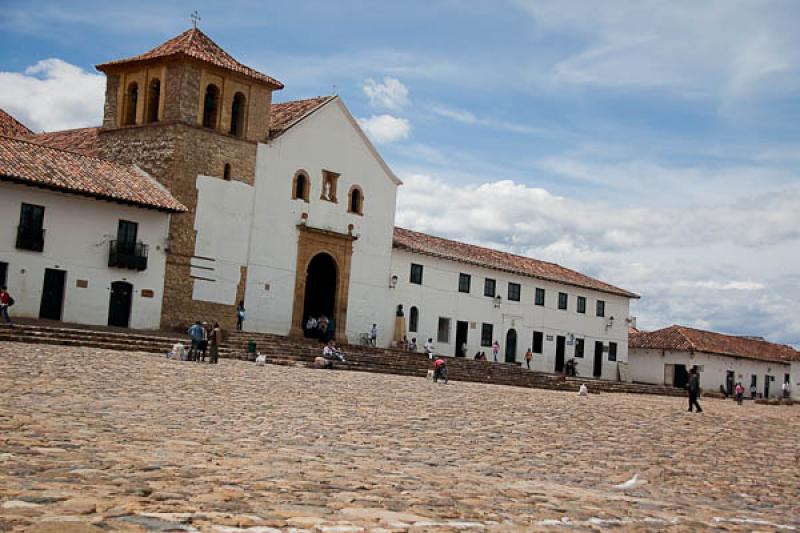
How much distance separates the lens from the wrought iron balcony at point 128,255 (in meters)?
30.9

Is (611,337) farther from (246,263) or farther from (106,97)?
(106,97)

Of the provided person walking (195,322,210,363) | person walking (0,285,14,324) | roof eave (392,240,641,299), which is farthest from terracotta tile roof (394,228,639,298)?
person walking (0,285,14,324)

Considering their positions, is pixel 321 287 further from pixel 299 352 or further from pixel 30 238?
pixel 30 238

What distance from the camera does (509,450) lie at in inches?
454

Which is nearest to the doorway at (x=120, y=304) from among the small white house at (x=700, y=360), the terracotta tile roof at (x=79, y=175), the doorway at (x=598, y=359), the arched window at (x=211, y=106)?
the terracotta tile roof at (x=79, y=175)

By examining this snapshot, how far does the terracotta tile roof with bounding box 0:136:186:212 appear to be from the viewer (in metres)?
28.9

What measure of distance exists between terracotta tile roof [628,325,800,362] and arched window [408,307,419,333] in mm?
21218

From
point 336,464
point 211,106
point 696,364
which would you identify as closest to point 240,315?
point 211,106

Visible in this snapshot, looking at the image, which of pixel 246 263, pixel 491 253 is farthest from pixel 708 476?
pixel 491 253

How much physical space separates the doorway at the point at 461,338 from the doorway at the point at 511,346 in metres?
3.11

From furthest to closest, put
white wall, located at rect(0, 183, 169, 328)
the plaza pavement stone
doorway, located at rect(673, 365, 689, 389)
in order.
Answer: doorway, located at rect(673, 365, 689, 389)
white wall, located at rect(0, 183, 169, 328)
the plaza pavement stone

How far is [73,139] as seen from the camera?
1517 inches

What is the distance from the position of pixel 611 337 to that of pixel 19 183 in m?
34.5

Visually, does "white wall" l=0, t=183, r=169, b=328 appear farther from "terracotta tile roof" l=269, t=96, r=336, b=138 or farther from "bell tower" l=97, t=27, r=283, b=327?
"terracotta tile roof" l=269, t=96, r=336, b=138
